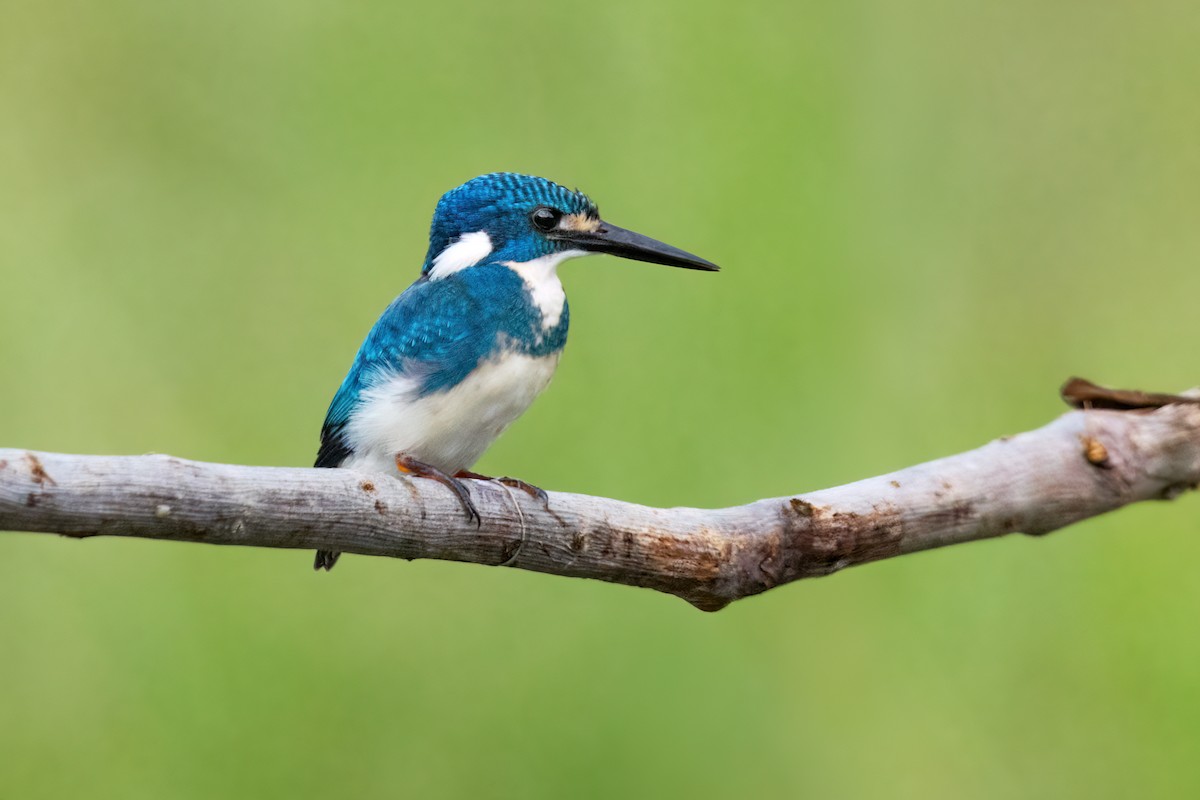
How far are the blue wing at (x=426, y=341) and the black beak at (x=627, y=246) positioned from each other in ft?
0.60

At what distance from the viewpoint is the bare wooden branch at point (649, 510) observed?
3.47ft

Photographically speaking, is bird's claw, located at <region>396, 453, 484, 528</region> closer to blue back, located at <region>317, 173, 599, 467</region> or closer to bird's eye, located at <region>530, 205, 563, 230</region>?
blue back, located at <region>317, 173, 599, 467</region>

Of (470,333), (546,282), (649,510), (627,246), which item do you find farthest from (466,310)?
(649,510)

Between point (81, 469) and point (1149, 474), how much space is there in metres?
1.53

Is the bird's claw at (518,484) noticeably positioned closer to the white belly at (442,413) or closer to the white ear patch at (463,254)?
the white belly at (442,413)

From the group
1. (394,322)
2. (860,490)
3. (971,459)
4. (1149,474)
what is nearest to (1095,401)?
(1149,474)

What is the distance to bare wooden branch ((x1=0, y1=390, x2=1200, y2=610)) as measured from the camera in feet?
3.47

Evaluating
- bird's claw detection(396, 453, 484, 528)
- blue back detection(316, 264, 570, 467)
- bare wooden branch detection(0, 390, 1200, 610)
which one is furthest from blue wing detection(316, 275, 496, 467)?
bare wooden branch detection(0, 390, 1200, 610)

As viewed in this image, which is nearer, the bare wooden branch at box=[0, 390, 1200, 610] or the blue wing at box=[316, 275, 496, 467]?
the bare wooden branch at box=[0, 390, 1200, 610]

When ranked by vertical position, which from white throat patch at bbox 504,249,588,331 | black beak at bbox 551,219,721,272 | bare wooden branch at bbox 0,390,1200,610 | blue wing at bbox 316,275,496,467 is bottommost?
bare wooden branch at bbox 0,390,1200,610

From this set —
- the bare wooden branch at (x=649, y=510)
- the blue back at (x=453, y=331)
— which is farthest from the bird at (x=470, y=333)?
the bare wooden branch at (x=649, y=510)

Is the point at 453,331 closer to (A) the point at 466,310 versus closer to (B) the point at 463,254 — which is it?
(A) the point at 466,310

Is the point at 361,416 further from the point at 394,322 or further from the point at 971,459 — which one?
the point at 971,459

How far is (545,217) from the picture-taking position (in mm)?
1692
